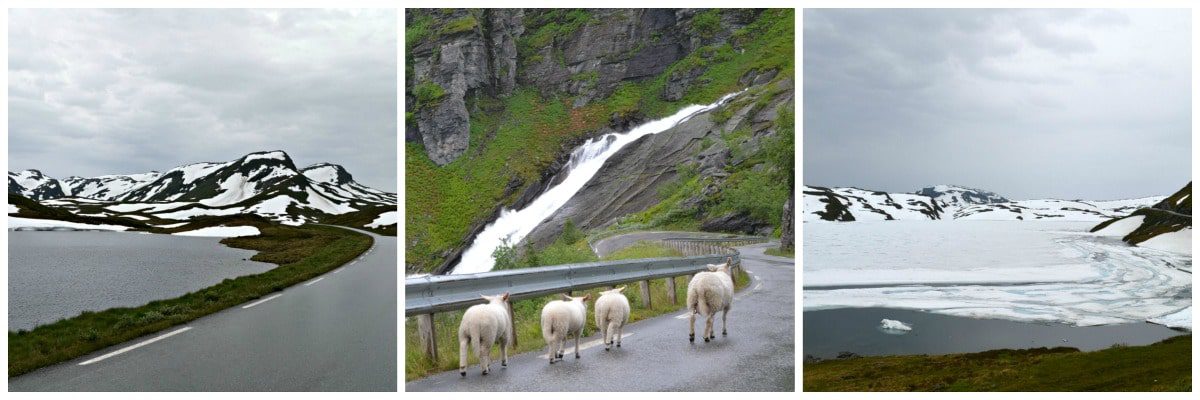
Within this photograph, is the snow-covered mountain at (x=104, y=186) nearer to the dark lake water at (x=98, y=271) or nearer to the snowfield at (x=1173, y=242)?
the dark lake water at (x=98, y=271)

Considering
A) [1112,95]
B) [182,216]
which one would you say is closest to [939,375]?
[1112,95]

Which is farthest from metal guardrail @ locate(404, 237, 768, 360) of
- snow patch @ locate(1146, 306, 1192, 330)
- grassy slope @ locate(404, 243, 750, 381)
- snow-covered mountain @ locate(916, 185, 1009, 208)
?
snow patch @ locate(1146, 306, 1192, 330)

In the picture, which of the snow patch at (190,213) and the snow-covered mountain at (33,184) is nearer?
the snow-covered mountain at (33,184)

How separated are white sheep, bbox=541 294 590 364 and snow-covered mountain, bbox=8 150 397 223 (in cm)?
237

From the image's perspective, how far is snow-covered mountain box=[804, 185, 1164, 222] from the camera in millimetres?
9961

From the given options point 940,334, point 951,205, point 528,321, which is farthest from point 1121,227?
point 528,321

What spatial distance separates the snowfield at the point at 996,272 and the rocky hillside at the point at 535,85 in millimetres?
4385

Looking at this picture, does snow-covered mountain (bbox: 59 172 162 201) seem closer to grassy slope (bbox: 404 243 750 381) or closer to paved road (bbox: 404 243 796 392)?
grassy slope (bbox: 404 243 750 381)

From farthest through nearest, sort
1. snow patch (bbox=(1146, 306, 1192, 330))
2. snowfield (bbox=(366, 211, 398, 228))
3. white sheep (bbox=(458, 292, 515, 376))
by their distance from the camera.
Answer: snow patch (bbox=(1146, 306, 1192, 330)), snowfield (bbox=(366, 211, 398, 228)), white sheep (bbox=(458, 292, 515, 376))

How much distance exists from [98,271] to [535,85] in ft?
14.3

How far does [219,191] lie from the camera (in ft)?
22.2

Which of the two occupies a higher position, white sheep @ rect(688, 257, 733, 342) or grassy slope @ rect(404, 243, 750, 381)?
white sheep @ rect(688, 257, 733, 342)

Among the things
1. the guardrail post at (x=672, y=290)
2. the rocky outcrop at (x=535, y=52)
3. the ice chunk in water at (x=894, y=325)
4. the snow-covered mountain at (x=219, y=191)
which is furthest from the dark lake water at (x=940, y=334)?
the snow-covered mountain at (x=219, y=191)

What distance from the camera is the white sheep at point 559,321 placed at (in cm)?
499
